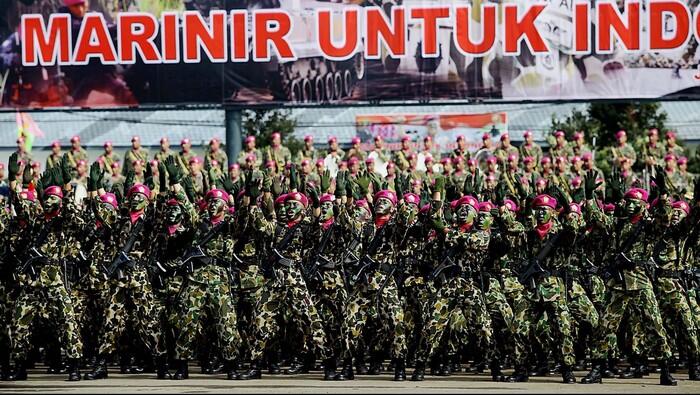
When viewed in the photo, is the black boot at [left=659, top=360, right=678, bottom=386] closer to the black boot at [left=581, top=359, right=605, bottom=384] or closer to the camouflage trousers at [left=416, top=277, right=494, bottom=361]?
the black boot at [left=581, top=359, right=605, bottom=384]

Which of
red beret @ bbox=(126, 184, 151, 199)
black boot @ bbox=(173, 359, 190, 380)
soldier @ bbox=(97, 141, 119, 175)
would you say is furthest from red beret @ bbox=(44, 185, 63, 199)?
soldier @ bbox=(97, 141, 119, 175)

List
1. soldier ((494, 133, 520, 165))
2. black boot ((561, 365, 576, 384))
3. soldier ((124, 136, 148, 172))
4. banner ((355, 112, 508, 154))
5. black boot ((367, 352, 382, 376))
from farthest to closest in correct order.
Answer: banner ((355, 112, 508, 154))
soldier ((124, 136, 148, 172))
soldier ((494, 133, 520, 165))
black boot ((367, 352, 382, 376))
black boot ((561, 365, 576, 384))

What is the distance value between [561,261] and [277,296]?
2919 mm

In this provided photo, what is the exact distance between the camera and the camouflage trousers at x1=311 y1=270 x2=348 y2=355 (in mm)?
17438

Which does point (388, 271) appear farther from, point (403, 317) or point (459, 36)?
point (459, 36)

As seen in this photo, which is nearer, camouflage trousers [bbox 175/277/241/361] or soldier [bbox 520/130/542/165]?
camouflage trousers [bbox 175/277/241/361]

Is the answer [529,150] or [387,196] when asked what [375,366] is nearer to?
[387,196]

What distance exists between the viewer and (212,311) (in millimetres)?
16906

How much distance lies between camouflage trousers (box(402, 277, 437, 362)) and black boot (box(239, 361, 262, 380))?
1.65 m

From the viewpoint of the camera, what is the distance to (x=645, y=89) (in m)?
27.7

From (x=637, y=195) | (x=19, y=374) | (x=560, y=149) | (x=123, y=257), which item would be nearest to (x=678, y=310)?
(x=637, y=195)

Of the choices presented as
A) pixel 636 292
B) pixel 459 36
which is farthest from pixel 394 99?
pixel 636 292

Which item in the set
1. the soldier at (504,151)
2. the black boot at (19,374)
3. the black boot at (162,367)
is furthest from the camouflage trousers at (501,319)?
the soldier at (504,151)

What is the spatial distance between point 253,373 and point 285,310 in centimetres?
81
